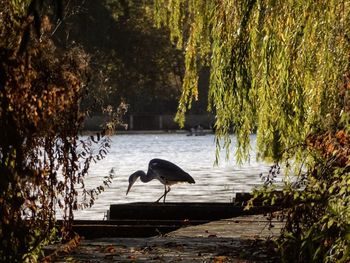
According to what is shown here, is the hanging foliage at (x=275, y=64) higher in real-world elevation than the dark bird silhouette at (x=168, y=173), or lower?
higher

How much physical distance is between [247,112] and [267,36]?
135 cm

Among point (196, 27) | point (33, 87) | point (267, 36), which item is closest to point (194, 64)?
point (196, 27)

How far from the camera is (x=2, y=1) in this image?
1026 centimetres

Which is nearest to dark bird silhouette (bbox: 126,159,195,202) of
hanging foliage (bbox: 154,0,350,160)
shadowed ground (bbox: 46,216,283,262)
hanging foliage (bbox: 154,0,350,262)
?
shadowed ground (bbox: 46,216,283,262)

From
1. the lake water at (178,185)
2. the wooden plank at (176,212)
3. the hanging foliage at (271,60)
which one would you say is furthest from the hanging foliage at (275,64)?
the wooden plank at (176,212)

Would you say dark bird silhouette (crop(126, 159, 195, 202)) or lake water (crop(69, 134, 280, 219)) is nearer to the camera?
dark bird silhouette (crop(126, 159, 195, 202))

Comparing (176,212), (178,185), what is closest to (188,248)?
(176,212)

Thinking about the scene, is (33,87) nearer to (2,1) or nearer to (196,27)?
(2,1)

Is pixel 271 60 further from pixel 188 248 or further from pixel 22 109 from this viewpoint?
pixel 22 109

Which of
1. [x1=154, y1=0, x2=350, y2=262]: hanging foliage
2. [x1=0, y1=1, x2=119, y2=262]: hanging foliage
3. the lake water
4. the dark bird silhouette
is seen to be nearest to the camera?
[x1=0, y1=1, x2=119, y2=262]: hanging foliage

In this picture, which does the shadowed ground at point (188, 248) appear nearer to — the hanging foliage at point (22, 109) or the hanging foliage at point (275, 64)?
the hanging foliage at point (275, 64)

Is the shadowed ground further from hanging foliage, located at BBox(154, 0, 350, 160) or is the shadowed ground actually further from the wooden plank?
the wooden plank

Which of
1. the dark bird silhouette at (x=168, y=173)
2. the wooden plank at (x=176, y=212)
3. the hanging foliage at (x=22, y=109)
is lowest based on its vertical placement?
the wooden plank at (x=176, y=212)

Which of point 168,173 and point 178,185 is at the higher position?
point 168,173
